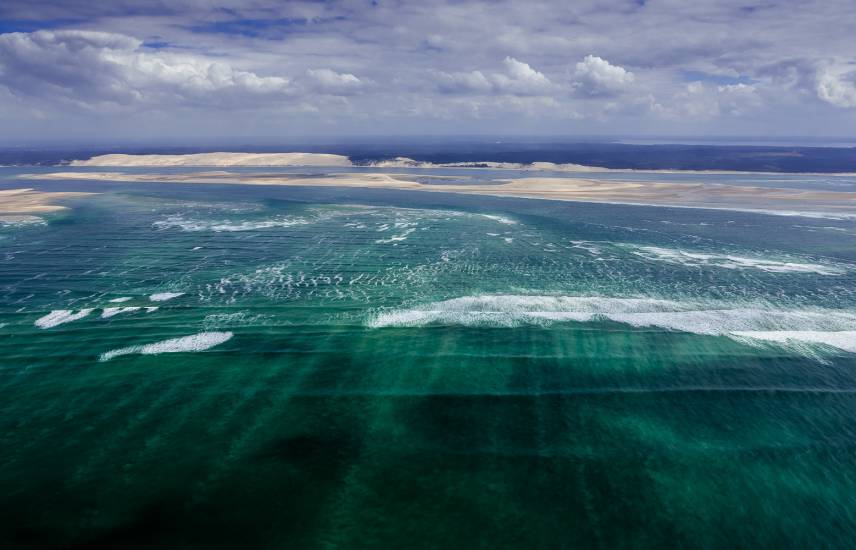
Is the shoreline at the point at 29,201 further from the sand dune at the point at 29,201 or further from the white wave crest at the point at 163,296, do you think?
the white wave crest at the point at 163,296

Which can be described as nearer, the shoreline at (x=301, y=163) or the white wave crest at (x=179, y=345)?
the white wave crest at (x=179, y=345)

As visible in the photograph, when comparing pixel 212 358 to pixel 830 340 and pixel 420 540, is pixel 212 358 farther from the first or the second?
pixel 830 340

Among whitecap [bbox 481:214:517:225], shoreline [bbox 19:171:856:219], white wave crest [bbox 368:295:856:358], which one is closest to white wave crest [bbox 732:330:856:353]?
white wave crest [bbox 368:295:856:358]

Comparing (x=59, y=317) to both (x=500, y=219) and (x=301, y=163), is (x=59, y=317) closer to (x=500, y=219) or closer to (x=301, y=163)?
(x=500, y=219)

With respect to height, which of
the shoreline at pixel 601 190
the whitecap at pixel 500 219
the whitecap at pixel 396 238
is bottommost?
the whitecap at pixel 396 238

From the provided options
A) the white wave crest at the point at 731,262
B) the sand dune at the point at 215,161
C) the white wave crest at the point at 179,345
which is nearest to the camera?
the white wave crest at the point at 179,345

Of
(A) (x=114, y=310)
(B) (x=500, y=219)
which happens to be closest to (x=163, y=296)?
(A) (x=114, y=310)

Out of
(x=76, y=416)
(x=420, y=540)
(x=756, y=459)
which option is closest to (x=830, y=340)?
(x=756, y=459)

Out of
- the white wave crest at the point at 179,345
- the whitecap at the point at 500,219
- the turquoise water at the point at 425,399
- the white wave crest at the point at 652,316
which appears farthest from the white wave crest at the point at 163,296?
the whitecap at the point at 500,219
